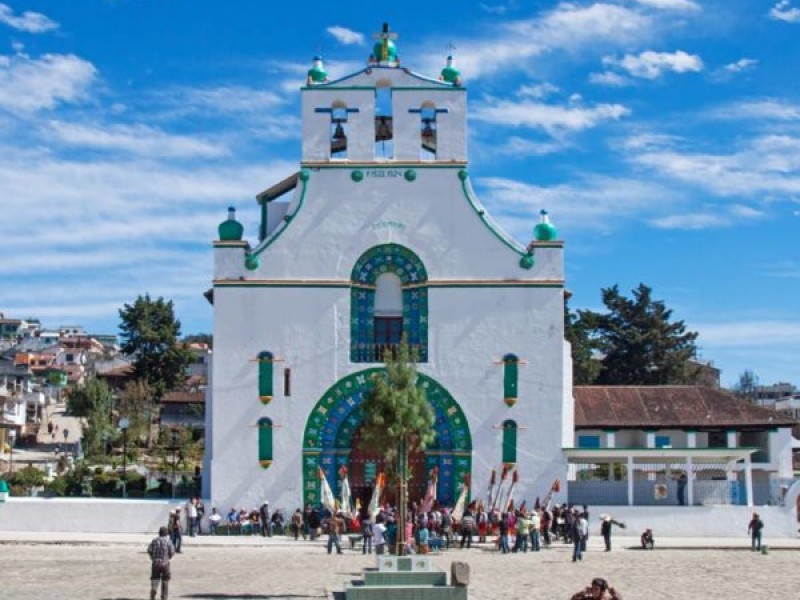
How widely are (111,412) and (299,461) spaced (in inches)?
1474

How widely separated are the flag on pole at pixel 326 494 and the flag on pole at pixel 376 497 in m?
1.12

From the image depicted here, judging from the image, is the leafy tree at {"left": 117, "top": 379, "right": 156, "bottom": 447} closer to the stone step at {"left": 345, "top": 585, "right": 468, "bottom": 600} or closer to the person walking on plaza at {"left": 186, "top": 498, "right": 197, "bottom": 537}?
the person walking on plaza at {"left": 186, "top": 498, "right": 197, "bottom": 537}

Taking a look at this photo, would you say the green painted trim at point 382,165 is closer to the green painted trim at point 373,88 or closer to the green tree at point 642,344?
the green painted trim at point 373,88

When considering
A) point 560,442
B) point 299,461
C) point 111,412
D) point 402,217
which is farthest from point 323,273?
point 111,412

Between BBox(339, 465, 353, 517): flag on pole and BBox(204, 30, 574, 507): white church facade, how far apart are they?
443 mm

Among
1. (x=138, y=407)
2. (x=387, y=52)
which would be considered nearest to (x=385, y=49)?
(x=387, y=52)

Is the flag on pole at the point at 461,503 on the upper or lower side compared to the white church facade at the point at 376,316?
lower

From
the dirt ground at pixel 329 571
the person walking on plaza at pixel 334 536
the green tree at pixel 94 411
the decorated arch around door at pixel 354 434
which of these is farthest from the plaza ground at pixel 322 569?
the green tree at pixel 94 411

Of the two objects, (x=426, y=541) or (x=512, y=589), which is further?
(x=426, y=541)

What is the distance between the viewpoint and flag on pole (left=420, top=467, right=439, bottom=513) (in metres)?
36.6

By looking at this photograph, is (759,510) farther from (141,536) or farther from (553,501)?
(141,536)

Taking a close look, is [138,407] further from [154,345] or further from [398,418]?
[398,418]

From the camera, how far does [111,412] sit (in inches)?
2867

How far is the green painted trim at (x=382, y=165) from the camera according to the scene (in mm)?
39094
